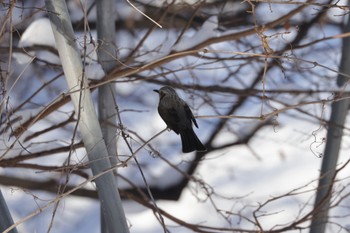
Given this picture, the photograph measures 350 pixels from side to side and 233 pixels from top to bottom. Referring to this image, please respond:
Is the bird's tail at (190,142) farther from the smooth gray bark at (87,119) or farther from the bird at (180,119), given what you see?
the smooth gray bark at (87,119)

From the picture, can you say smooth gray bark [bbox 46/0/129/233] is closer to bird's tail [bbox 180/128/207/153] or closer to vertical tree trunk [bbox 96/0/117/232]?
A: bird's tail [bbox 180/128/207/153]

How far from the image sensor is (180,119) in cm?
242

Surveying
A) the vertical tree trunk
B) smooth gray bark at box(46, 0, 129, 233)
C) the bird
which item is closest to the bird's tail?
the bird

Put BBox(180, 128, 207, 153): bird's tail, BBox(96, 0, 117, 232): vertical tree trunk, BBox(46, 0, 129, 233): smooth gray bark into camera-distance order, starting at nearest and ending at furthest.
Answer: BBox(46, 0, 129, 233): smooth gray bark → BBox(180, 128, 207, 153): bird's tail → BBox(96, 0, 117, 232): vertical tree trunk

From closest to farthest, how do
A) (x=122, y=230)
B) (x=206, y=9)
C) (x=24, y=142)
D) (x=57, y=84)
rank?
(x=122, y=230) < (x=24, y=142) < (x=206, y=9) < (x=57, y=84)

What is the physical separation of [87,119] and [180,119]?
42 centimetres

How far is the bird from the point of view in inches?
94.4

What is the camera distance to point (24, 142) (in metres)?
2.95

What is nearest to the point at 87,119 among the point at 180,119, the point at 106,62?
the point at 180,119

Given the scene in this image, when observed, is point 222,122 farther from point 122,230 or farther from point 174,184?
point 122,230

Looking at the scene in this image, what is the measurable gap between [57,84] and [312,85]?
5.84 ft

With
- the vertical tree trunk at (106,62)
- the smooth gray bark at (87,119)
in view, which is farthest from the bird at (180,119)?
the vertical tree trunk at (106,62)

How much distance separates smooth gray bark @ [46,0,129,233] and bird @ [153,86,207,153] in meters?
0.35

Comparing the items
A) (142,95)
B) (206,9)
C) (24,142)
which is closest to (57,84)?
(142,95)
